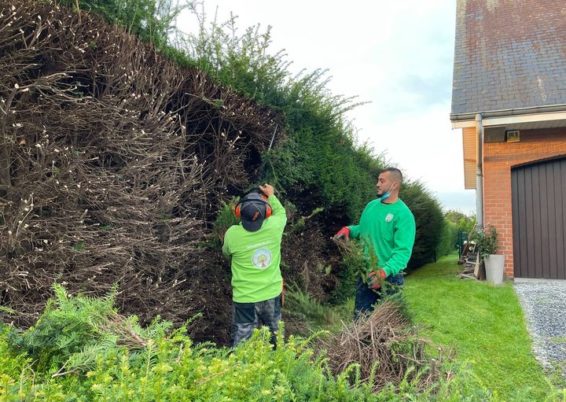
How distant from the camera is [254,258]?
11.1 feet

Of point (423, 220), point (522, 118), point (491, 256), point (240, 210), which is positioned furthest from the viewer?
point (423, 220)

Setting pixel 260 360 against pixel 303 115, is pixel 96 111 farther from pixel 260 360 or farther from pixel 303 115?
pixel 303 115

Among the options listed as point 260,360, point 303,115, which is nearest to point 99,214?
point 260,360

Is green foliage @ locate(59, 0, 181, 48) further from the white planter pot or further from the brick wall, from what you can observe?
the white planter pot

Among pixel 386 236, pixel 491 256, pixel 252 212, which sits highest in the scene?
pixel 252 212

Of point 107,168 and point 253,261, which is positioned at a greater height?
point 107,168

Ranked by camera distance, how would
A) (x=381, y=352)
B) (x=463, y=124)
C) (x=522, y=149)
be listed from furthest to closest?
(x=522, y=149)
(x=463, y=124)
(x=381, y=352)

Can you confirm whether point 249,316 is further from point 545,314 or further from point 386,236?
point 545,314

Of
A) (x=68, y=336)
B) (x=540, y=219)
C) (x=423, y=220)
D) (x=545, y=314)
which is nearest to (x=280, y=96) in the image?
(x=68, y=336)

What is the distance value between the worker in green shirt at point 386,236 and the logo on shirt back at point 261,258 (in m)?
0.74

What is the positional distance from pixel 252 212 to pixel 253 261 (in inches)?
16.9

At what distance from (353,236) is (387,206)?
0.46 m

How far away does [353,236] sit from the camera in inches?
157

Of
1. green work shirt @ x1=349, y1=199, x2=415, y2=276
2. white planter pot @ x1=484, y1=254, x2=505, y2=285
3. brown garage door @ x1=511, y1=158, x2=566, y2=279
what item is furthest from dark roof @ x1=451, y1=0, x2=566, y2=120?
green work shirt @ x1=349, y1=199, x2=415, y2=276
